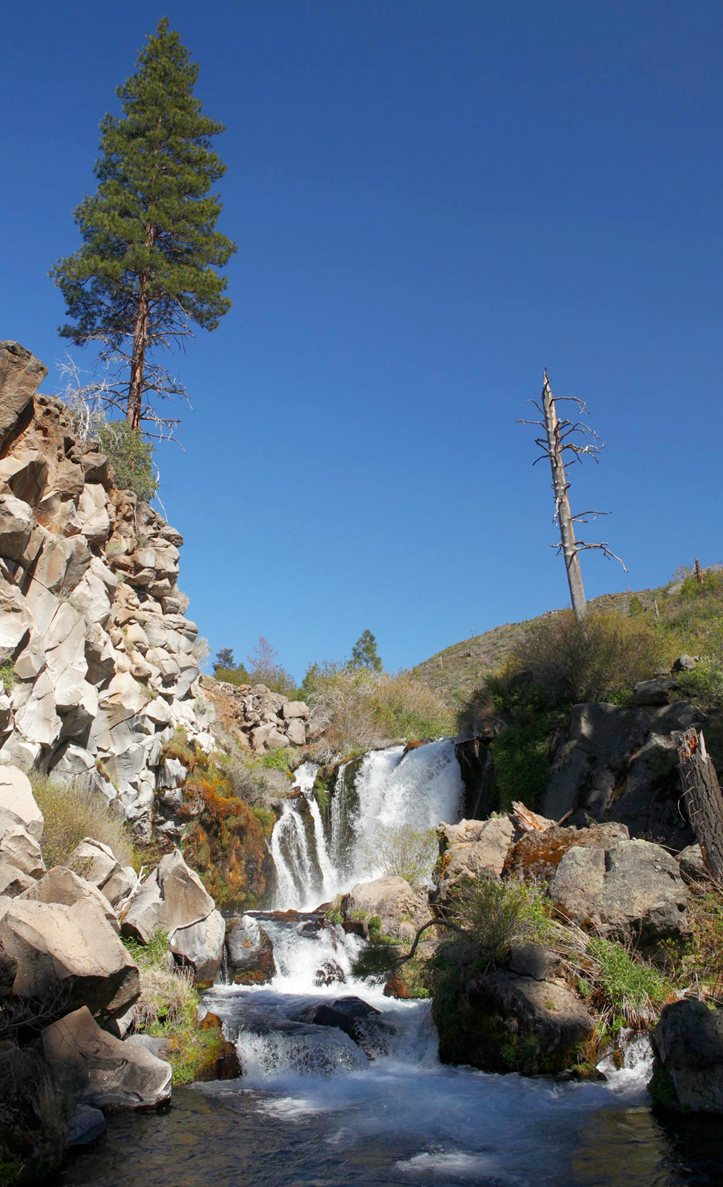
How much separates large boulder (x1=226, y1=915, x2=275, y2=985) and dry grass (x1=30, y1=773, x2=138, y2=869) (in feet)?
8.72

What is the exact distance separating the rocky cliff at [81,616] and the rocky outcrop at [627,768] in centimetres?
1059

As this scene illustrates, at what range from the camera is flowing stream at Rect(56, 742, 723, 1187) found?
7.14 meters

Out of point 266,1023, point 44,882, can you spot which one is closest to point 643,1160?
point 266,1023

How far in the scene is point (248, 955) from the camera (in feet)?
49.6

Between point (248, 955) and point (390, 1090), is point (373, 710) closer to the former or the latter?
point (248, 955)

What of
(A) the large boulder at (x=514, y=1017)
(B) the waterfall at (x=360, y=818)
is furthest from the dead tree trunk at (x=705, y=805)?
(B) the waterfall at (x=360, y=818)

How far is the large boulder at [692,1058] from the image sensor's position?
7.96 m

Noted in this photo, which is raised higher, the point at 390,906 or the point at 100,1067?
the point at 100,1067

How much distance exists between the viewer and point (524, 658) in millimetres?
21266

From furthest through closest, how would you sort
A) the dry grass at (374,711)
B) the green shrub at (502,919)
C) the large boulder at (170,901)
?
the dry grass at (374,711)
the large boulder at (170,901)
the green shrub at (502,919)

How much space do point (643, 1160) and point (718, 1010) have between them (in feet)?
5.92

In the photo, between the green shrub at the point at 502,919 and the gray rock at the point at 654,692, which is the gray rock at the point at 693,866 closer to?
the green shrub at the point at 502,919

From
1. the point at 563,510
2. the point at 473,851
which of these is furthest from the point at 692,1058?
the point at 563,510

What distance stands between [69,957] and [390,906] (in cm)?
981
